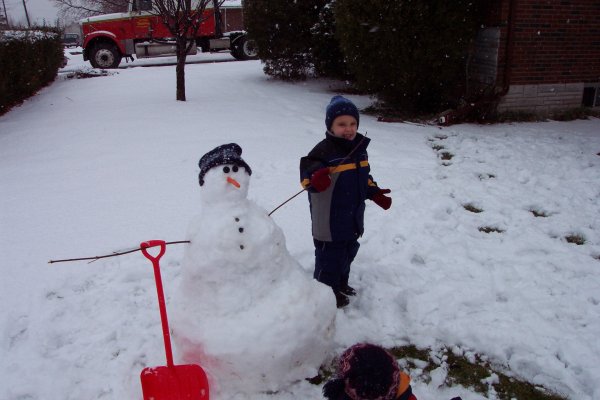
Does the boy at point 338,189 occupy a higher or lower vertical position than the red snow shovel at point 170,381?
higher

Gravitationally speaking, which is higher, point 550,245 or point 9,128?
point 9,128

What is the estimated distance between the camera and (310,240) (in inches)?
152

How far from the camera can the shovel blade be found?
2.08 metres

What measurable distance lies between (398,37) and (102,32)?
1105 cm

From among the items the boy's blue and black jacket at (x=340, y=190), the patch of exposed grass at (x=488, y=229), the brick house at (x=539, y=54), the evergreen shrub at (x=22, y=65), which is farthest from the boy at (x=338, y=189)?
the evergreen shrub at (x=22, y=65)

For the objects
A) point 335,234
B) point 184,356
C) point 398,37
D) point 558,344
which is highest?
point 398,37

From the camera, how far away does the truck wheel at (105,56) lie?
49.7 feet

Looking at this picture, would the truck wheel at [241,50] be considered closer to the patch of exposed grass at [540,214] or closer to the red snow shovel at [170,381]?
the patch of exposed grass at [540,214]

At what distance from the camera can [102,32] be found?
14883mm

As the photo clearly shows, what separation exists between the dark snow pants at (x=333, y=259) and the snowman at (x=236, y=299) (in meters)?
0.61

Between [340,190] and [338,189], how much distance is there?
0.05ft

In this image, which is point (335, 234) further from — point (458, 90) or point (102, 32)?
point (102, 32)

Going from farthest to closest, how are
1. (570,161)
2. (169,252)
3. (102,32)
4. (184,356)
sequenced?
(102,32) → (570,161) → (169,252) → (184,356)

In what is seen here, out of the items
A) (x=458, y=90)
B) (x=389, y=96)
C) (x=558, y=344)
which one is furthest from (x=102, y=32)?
(x=558, y=344)
